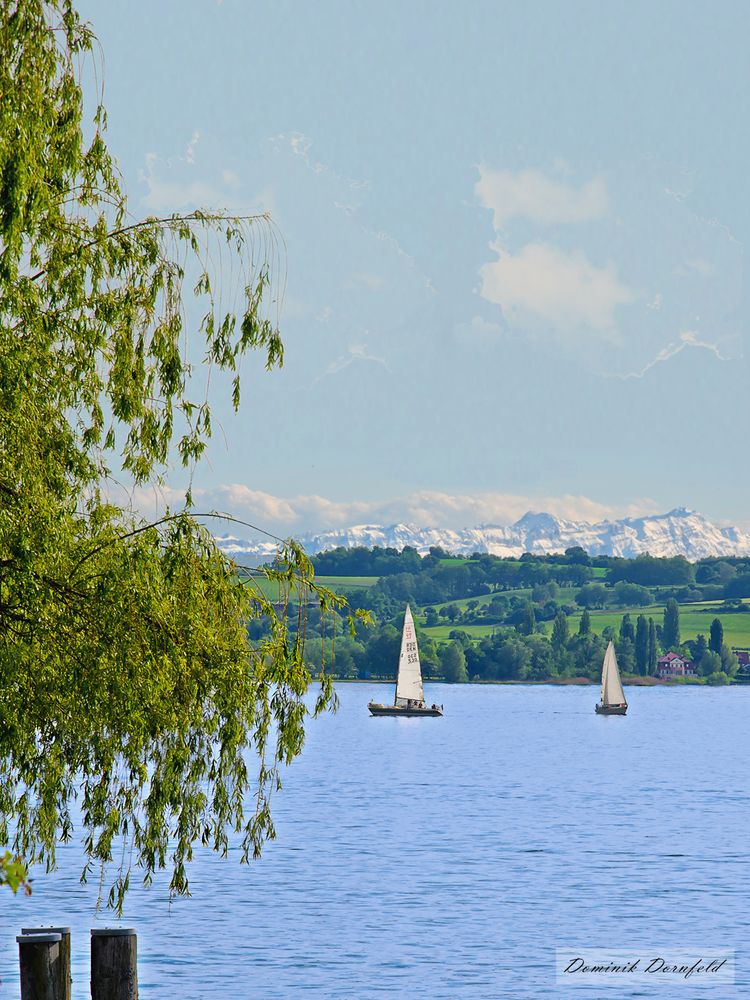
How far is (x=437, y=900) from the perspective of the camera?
169 ft

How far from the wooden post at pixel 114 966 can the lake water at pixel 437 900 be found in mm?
14356

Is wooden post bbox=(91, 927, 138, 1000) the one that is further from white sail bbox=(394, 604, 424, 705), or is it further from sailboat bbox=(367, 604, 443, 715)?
sailboat bbox=(367, 604, 443, 715)

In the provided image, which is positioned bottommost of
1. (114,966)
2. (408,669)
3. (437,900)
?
(437,900)

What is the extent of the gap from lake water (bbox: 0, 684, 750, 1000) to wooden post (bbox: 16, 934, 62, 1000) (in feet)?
46.9

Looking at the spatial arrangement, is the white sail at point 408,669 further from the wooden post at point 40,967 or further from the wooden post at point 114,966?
the wooden post at point 40,967

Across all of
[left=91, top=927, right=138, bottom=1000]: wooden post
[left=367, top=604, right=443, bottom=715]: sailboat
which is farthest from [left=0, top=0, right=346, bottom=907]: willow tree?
[left=367, top=604, right=443, bottom=715]: sailboat

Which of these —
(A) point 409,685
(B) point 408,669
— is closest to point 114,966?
(B) point 408,669

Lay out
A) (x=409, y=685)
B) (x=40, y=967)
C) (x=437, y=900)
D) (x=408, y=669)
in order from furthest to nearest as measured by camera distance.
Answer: (x=409, y=685), (x=408, y=669), (x=437, y=900), (x=40, y=967)

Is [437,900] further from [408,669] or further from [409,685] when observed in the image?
[409,685]

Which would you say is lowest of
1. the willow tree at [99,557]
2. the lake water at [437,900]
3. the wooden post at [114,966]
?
the lake water at [437,900]

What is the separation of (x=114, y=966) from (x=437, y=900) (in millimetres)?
33744

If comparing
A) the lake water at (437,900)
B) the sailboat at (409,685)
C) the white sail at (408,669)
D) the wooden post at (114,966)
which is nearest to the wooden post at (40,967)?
the wooden post at (114,966)

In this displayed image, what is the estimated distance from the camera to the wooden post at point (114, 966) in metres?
19.1

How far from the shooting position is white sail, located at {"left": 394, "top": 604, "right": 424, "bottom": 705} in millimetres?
168000
